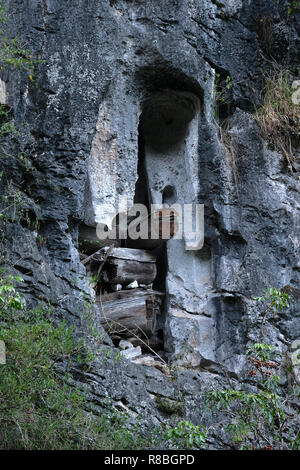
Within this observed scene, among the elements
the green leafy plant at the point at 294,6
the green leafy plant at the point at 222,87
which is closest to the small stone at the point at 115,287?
the green leafy plant at the point at 222,87

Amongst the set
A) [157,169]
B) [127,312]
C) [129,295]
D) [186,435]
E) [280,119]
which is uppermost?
[280,119]

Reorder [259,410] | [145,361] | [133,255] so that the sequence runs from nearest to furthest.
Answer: [259,410] < [145,361] < [133,255]

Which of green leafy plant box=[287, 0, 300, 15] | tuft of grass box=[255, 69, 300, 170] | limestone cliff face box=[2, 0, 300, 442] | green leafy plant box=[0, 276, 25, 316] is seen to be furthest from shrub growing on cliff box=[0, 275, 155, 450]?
green leafy plant box=[287, 0, 300, 15]

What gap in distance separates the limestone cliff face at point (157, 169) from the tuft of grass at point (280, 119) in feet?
0.37

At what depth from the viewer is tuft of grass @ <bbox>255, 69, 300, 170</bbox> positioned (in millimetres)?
8391

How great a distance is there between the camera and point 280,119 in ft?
27.8

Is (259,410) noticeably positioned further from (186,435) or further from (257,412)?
(186,435)

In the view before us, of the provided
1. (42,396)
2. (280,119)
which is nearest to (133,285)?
(42,396)

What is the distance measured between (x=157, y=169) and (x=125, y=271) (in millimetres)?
1256

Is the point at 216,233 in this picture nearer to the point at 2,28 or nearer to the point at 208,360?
the point at 208,360

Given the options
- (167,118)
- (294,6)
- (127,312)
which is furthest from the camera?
(294,6)

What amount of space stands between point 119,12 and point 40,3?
2.83 ft

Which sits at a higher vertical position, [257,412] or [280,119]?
[280,119]
